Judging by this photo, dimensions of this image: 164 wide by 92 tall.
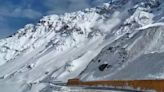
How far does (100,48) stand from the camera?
13512 cm

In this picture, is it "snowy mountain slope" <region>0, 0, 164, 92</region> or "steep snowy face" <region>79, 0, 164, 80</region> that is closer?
"steep snowy face" <region>79, 0, 164, 80</region>

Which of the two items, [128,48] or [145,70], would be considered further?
[128,48]

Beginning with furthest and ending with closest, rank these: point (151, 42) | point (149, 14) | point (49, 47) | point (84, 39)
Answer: point (49, 47), point (84, 39), point (149, 14), point (151, 42)

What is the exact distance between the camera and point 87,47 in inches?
5920

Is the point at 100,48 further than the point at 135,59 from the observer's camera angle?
Yes

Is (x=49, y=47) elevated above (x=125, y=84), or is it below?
above

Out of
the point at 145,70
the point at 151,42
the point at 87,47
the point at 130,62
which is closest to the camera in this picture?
the point at 145,70

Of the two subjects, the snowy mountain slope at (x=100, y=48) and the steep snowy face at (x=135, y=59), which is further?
the snowy mountain slope at (x=100, y=48)

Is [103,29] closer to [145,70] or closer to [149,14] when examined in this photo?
[149,14]

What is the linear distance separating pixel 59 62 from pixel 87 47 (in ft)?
41.8

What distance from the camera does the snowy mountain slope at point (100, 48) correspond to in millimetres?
76438

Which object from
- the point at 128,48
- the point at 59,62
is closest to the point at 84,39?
the point at 59,62

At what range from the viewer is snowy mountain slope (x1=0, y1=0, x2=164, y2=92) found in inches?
3009

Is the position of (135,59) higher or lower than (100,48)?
lower
